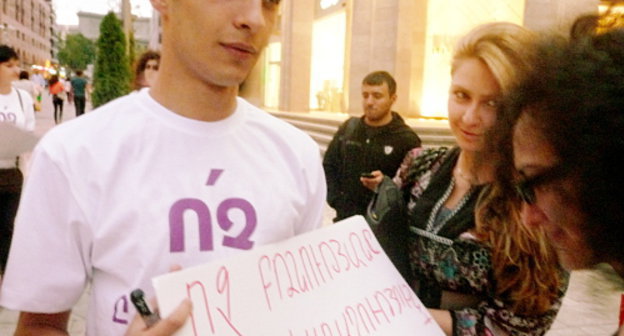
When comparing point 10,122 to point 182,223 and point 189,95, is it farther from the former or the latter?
point 182,223

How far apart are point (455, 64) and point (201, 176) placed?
1.15m

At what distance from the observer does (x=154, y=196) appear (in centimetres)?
133

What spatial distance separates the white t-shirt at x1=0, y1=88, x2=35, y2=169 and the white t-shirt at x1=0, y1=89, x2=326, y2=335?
4.01 m

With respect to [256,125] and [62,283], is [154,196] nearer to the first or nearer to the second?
[62,283]

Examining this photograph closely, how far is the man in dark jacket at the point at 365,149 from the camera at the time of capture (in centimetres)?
402

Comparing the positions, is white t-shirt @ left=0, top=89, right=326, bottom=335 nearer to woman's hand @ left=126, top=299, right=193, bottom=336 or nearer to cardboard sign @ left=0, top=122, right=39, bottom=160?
woman's hand @ left=126, top=299, right=193, bottom=336

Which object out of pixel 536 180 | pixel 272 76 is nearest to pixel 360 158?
pixel 536 180

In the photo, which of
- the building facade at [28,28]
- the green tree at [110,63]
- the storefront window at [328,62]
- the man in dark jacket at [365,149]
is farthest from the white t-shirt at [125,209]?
the building facade at [28,28]

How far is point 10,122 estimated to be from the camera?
4402 millimetres

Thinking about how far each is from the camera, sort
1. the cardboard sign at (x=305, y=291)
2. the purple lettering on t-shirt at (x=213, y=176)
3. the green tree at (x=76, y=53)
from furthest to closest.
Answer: the green tree at (x=76, y=53) < the purple lettering on t-shirt at (x=213, y=176) < the cardboard sign at (x=305, y=291)

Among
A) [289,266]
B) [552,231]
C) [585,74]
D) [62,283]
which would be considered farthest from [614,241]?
[62,283]

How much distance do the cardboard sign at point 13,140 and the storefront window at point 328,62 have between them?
1723cm

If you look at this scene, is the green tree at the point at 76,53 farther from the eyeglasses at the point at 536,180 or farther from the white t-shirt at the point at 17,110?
the eyeglasses at the point at 536,180

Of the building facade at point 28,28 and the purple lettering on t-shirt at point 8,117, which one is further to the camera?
the building facade at point 28,28
